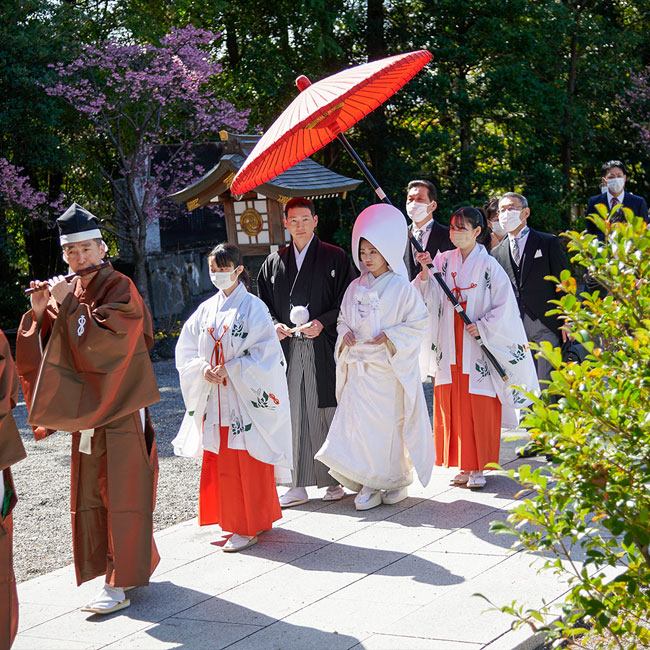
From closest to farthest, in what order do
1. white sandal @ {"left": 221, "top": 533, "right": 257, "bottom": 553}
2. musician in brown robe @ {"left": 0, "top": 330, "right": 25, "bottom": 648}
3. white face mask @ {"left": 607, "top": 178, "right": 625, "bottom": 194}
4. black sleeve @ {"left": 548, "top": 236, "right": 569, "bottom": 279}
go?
1. musician in brown robe @ {"left": 0, "top": 330, "right": 25, "bottom": 648}
2. white sandal @ {"left": 221, "top": 533, "right": 257, "bottom": 553}
3. black sleeve @ {"left": 548, "top": 236, "right": 569, "bottom": 279}
4. white face mask @ {"left": 607, "top": 178, "right": 625, "bottom": 194}

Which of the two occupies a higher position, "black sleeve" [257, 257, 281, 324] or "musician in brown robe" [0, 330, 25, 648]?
"black sleeve" [257, 257, 281, 324]

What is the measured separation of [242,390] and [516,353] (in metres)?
2.00

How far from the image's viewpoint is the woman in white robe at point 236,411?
16.4 ft

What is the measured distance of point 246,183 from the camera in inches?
204

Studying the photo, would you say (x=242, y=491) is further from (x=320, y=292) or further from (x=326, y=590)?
(x=320, y=292)

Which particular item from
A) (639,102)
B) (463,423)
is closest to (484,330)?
(463,423)

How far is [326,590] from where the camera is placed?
169 inches

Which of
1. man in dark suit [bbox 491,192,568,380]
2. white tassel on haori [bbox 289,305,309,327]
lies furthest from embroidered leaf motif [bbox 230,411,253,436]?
man in dark suit [bbox 491,192,568,380]

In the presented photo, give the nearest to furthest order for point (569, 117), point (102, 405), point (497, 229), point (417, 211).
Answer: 1. point (102, 405)
2. point (417, 211)
3. point (497, 229)
4. point (569, 117)

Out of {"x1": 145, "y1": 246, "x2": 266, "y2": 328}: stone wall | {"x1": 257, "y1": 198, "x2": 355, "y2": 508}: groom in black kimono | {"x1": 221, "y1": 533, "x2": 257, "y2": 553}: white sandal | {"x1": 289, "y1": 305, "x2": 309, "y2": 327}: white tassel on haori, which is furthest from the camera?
{"x1": 145, "y1": 246, "x2": 266, "y2": 328}: stone wall

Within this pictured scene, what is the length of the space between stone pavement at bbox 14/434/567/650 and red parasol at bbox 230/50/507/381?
1436 millimetres

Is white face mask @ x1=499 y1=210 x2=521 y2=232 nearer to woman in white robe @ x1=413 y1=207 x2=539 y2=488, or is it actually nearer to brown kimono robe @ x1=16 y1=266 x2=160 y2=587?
woman in white robe @ x1=413 y1=207 x2=539 y2=488

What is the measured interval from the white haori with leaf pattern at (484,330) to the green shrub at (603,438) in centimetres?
299

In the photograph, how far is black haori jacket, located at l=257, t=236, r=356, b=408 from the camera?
19.2ft
